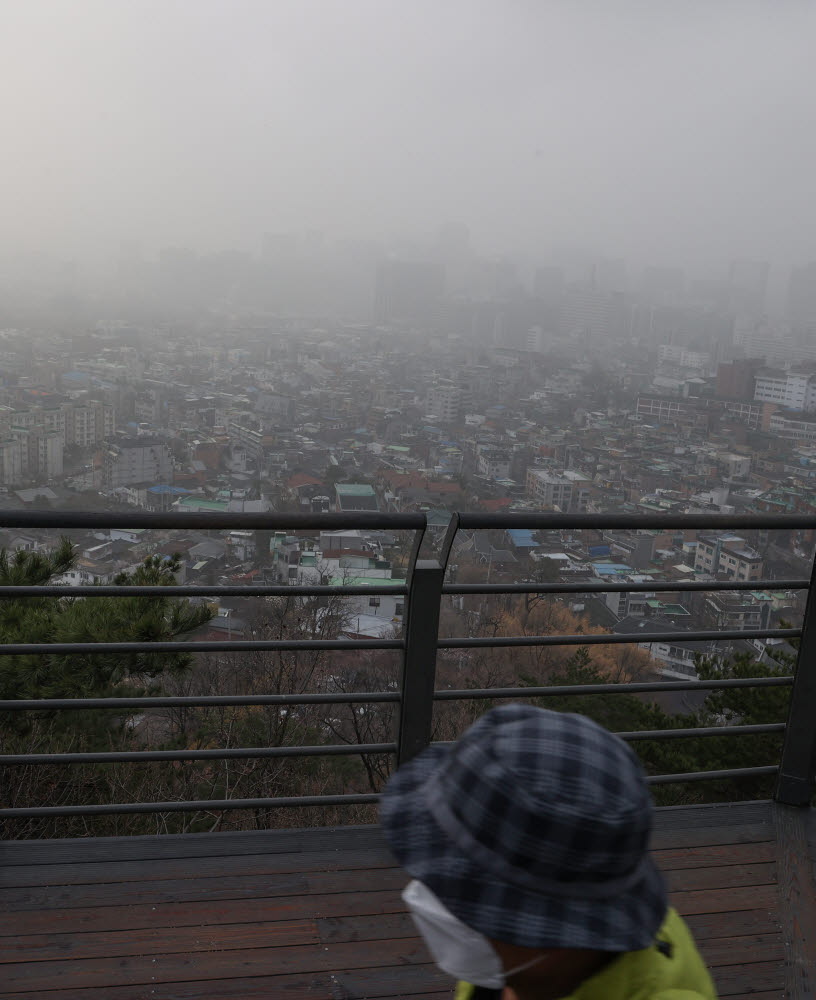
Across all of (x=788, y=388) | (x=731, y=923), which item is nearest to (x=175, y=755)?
(x=731, y=923)

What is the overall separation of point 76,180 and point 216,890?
35658 mm

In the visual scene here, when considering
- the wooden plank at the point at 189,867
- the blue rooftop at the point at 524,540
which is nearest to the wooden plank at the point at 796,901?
the wooden plank at the point at 189,867

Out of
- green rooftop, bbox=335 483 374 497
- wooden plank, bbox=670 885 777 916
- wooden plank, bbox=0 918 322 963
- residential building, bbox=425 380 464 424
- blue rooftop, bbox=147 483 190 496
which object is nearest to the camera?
wooden plank, bbox=0 918 322 963

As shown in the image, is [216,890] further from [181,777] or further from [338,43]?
[338,43]

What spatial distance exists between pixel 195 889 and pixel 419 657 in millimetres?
929

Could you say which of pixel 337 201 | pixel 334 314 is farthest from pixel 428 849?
pixel 337 201

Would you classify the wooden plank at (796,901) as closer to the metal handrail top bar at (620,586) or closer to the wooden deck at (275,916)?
the wooden deck at (275,916)

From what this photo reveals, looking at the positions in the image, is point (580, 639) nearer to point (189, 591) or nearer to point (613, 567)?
point (189, 591)

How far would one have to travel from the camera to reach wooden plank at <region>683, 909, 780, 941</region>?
256cm

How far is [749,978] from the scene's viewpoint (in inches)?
94.1

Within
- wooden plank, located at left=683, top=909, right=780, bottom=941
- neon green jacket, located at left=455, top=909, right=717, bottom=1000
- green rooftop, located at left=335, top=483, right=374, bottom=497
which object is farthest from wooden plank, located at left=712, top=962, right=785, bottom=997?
green rooftop, located at left=335, top=483, right=374, bottom=497

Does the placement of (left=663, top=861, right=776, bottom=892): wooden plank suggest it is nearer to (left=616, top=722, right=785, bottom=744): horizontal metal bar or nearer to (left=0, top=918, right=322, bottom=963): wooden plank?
(left=616, top=722, right=785, bottom=744): horizontal metal bar

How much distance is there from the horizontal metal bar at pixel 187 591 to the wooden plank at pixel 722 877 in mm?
1277

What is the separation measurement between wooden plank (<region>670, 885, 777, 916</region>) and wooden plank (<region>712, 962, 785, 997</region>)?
0.73 feet
